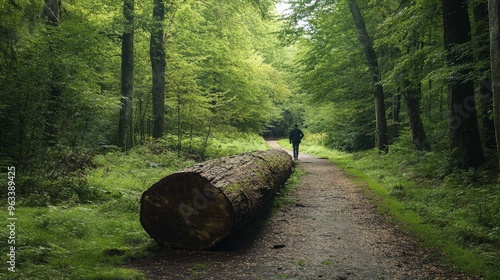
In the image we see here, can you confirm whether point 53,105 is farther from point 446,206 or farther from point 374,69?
point 374,69

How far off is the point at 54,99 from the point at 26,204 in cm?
256

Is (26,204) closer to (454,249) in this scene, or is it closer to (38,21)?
(38,21)

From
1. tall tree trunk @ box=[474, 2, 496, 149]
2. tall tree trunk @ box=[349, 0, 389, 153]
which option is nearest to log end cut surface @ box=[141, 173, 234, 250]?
tall tree trunk @ box=[474, 2, 496, 149]

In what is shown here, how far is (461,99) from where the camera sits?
9.65m

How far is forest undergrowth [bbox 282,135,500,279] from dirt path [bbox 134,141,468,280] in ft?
1.16

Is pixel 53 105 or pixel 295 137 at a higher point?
pixel 53 105

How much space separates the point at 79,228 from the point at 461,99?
9614 mm

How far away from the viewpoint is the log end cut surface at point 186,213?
5.76 m

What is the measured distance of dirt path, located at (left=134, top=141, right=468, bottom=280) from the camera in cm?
482

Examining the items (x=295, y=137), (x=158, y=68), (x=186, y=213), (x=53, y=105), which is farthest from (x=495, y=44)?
(x=295, y=137)

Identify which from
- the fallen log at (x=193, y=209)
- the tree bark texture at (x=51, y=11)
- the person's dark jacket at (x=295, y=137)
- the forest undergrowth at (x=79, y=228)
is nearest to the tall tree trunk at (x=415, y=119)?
the person's dark jacket at (x=295, y=137)

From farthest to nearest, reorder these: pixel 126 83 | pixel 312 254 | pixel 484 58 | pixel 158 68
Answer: pixel 158 68 → pixel 126 83 → pixel 484 58 → pixel 312 254

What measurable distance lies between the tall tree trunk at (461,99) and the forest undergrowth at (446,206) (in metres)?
0.51

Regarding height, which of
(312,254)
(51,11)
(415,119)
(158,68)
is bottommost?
(312,254)
